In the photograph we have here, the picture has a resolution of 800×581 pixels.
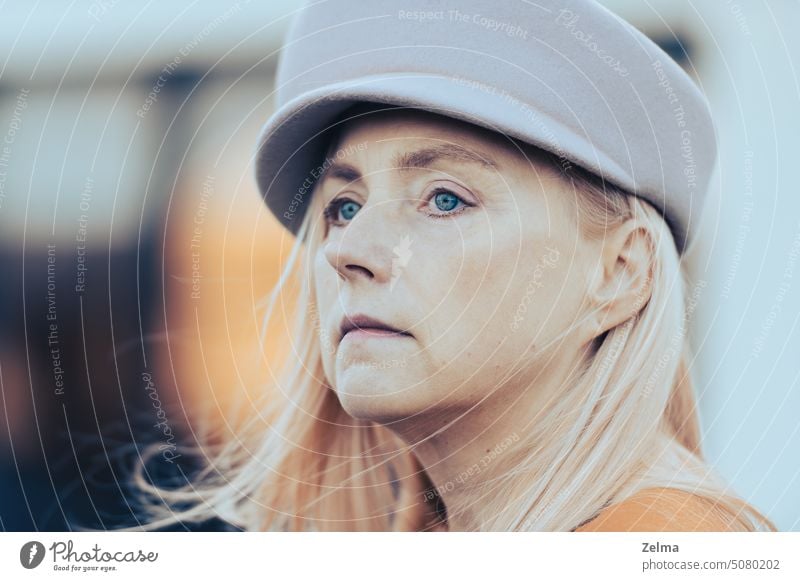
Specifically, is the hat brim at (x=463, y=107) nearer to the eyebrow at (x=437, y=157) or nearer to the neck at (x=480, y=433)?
the eyebrow at (x=437, y=157)

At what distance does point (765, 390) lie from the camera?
0.97 meters

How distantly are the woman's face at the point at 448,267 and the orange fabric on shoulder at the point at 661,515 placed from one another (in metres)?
0.14

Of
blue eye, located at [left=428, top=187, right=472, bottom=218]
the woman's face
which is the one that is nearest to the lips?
the woman's face

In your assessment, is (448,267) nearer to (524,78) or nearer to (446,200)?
(446,200)

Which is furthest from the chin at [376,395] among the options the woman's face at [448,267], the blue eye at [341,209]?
→ the blue eye at [341,209]

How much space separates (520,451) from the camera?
2.81 feet

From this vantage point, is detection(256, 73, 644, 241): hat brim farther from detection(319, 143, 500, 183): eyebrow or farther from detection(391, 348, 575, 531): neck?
detection(391, 348, 575, 531): neck

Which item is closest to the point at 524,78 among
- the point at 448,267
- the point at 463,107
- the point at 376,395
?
the point at 463,107

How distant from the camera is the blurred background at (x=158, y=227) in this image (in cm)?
97

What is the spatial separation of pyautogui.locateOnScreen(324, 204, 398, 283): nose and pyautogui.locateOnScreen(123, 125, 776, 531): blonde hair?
0.25 feet

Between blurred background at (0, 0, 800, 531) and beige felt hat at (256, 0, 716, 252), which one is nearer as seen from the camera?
beige felt hat at (256, 0, 716, 252)

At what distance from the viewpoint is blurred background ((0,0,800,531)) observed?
3.18 feet
